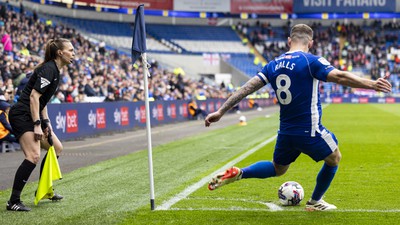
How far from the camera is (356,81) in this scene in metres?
7.23

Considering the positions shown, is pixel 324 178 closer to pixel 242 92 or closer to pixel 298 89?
pixel 298 89

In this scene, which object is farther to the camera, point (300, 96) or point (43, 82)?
point (43, 82)

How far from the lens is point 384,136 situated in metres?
22.6

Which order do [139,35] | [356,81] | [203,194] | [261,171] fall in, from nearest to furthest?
[356,81] < [261,171] < [139,35] < [203,194]

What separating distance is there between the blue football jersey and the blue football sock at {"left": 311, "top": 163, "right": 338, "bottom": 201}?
0.59m

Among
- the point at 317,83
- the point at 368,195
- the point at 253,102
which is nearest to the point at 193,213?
the point at 317,83

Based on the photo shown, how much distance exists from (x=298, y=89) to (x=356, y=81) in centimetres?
71

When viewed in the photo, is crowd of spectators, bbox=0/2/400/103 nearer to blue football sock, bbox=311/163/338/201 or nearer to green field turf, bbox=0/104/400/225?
green field turf, bbox=0/104/400/225

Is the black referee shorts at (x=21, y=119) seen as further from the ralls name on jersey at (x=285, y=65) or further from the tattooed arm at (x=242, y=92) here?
the ralls name on jersey at (x=285, y=65)

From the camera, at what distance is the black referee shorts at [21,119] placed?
8.84 meters

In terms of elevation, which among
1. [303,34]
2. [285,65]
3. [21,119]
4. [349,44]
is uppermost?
[349,44]

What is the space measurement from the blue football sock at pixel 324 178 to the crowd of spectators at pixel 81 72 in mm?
12087

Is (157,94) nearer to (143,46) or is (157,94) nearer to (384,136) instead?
(384,136)

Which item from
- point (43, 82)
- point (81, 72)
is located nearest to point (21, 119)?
point (43, 82)
